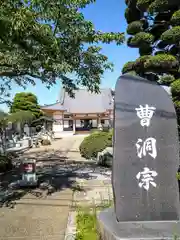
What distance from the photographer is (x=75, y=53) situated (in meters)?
7.81

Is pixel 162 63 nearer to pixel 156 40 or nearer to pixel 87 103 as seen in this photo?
pixel 156 40

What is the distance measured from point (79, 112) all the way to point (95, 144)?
1104 inches

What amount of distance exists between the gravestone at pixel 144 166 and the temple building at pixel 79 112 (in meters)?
37.4

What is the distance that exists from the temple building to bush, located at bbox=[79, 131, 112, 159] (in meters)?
24.9

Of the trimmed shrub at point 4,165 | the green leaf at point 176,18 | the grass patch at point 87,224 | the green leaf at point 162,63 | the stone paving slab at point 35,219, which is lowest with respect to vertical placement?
the stone paving slab at point 35,219

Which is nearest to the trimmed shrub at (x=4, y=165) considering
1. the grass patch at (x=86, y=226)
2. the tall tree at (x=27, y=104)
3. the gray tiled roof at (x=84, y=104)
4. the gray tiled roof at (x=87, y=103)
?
the grass patch at (x=86, y=226)

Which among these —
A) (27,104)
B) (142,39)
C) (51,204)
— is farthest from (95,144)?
(27,104)

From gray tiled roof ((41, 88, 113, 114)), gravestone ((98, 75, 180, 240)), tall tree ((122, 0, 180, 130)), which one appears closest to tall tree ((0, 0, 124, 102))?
tall tree ((122, 0, 180, 130))

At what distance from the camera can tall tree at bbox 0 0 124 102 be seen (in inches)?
221

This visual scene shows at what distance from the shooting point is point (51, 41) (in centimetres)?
654

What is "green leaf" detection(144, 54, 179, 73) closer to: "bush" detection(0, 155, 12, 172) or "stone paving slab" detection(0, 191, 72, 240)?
"stone paving slab" detection(0, 191, 72, 240)

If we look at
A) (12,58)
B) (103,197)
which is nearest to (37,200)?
(103,197)

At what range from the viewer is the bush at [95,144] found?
608 inches

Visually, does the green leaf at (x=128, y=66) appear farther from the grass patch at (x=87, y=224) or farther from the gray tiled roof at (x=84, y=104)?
the gray tiled roof at (x=84, y=104)
